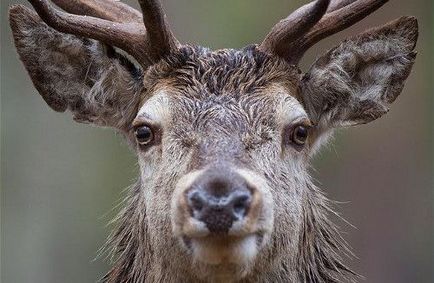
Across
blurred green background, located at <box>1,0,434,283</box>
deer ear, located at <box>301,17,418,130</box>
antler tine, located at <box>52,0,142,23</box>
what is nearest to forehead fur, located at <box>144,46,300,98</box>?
deer ear, located at <box>301,17,418,130</box>

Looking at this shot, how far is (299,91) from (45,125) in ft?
41.7

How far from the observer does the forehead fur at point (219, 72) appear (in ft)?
31.1

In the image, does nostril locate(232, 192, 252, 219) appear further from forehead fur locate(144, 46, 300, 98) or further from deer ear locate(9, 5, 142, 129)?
deer ear locate(9, 5, 142, 129)

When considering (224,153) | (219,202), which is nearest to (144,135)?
(224,153)

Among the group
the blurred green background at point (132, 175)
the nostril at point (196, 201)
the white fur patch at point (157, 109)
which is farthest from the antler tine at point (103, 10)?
the blurred green background at point (132, 175)

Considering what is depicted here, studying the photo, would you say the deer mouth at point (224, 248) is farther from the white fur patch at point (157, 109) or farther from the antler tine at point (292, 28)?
the antler tine at point (292, 28)

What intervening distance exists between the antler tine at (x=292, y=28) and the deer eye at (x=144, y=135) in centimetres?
116

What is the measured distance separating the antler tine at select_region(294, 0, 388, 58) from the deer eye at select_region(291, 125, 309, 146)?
28.2 inches

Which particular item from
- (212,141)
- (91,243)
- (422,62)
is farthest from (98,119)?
(422,62)

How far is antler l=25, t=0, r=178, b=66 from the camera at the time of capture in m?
9.59

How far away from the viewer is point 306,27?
31.7 feet

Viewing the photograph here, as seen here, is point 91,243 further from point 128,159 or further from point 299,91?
point 299,91

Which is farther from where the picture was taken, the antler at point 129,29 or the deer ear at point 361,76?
the deer ear at point 361,76

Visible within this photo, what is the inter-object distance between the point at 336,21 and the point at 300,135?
1002mm
